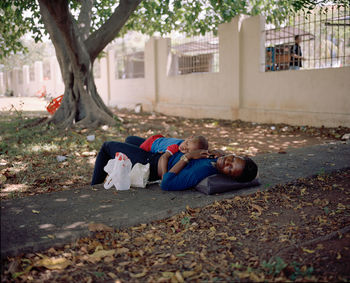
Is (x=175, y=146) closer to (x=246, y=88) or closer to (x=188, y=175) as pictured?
(x=188, y=175)

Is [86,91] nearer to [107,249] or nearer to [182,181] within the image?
[182,181]

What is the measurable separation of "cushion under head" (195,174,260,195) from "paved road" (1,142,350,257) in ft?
0.20

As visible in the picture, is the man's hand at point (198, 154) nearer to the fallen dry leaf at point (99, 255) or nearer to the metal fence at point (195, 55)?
the fallen dry leaf at point (99, 255)

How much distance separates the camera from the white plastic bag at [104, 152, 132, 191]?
3785mm

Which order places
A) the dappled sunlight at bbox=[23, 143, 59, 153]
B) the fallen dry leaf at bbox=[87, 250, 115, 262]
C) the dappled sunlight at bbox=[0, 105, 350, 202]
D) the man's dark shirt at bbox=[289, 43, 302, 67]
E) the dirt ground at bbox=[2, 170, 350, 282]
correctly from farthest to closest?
1. the man's dark shirt at bbox=[289, 43, 302, 67]
2. the dappled sunlight at bbox=[23, 143, 59, 153]
3. the dappled sunlight at bbox=[0, 105, 350, 202]
4. the fallen dry leaf at bbox=[87, 250, 115, 262]
5. the dirt ground at bbox=[2, 170, 350, 282]

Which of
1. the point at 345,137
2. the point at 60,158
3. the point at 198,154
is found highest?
the point at 198,154

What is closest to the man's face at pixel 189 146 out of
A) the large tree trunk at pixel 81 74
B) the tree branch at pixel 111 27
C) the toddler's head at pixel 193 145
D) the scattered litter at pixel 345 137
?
the toddler's head at pixel 193 145

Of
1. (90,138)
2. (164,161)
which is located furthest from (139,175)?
(90,138)

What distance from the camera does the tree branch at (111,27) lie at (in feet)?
26.9

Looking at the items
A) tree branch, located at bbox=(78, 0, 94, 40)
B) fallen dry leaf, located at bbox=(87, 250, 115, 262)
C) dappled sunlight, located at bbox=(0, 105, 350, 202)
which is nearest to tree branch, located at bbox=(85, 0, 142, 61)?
tree branch, located at bbox=(78, 0, 94, 40)

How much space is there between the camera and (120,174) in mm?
3791

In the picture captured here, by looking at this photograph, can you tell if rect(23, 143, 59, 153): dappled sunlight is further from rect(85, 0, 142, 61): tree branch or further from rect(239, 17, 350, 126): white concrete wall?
rect(239, 17, 350, 126): white concrete wall

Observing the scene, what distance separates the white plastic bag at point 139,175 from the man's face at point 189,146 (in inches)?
17.8

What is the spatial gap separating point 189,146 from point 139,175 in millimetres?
642
